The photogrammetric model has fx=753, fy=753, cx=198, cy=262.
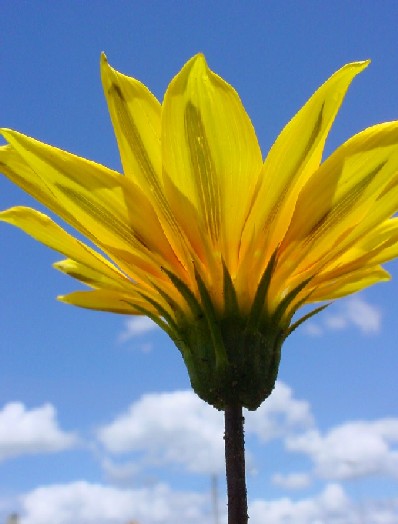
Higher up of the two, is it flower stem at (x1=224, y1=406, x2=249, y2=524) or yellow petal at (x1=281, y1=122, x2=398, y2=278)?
yellow petal at (x1=281, y1=122, x2=398, y2=278)

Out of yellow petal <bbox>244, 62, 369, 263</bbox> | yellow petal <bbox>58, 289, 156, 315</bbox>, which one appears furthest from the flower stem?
yellow petal <bbox>58, 289, 156, 315</bbox>

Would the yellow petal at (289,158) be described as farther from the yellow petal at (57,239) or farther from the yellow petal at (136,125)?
the yellow petal at (57,239)

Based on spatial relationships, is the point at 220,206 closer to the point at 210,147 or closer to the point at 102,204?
the point at 210,147

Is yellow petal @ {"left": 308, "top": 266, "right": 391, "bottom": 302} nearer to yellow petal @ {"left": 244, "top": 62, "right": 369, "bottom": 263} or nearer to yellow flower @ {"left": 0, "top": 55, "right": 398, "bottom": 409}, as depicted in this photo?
yellow flower @ {"left": 0, "top": 55, "right": 398, "bottom": 409}

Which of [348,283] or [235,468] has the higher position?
[348,283]

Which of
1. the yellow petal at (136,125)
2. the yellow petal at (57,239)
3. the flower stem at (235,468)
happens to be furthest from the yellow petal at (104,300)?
the flower stem at (235,468)

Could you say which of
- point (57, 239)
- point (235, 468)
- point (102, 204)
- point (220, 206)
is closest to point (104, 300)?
point (57, 239)

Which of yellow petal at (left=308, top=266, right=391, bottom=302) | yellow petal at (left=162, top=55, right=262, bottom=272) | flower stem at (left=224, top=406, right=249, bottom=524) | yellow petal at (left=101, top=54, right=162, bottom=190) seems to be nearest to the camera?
flower stem at (left=224, top=406, right=249, bottom=524)

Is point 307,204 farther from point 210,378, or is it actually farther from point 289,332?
point 210,378
